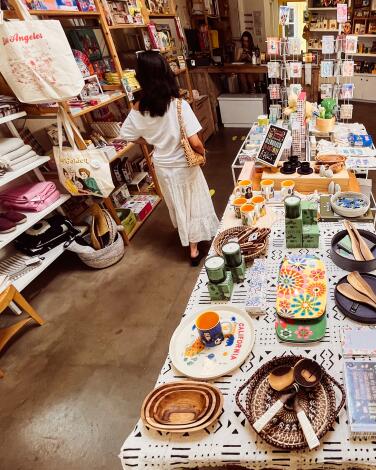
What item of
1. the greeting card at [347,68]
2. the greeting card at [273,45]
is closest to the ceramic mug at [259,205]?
the greeting card at [347,68]

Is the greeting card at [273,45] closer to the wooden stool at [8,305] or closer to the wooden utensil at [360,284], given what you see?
the wooden utensil at [360,284]

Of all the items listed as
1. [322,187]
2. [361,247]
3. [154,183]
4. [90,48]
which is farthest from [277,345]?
[90,48]

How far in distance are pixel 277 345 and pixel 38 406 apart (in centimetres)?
153

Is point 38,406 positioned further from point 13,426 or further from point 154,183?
point 154,183

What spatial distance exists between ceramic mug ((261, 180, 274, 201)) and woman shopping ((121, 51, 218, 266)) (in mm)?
577

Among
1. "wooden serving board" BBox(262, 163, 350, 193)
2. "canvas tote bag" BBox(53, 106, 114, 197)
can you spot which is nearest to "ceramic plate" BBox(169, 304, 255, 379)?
"wooden serving board" BBox(262, 163, 350, 193)

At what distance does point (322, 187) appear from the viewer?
1871 millimetres

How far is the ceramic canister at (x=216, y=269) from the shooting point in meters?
1.21

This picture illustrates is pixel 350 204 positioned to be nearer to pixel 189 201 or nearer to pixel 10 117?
pixel 189 201

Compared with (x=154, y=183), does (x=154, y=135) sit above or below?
above

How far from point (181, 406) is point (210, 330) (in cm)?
25

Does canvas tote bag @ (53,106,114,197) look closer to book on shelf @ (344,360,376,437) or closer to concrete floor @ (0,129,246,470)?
concrete floor @ (0,129,246,470)

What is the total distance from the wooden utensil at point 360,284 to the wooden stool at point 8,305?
1931 millimetres

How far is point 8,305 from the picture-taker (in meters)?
2.17
